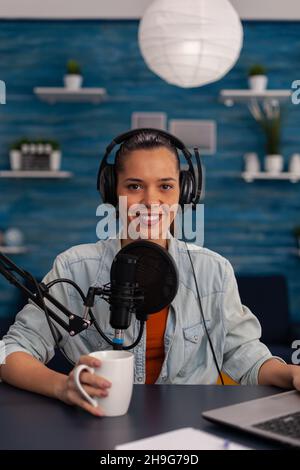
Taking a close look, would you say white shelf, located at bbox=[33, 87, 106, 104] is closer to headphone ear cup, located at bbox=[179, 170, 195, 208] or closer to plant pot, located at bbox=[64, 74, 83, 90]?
plant pot, located at bbox=[64, 74, 83, 90]

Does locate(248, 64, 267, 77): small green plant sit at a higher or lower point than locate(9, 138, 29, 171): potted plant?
higher

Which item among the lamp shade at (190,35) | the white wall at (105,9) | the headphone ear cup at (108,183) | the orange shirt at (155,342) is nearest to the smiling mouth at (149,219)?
the headphone ear cup at (108,183)

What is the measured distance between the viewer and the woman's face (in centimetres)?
145

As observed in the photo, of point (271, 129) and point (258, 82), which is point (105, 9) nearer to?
point (258, 82)

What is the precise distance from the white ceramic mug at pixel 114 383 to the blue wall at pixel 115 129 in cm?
323

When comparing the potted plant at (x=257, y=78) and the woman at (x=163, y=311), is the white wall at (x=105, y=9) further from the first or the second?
the woman at (x=163, y=311)

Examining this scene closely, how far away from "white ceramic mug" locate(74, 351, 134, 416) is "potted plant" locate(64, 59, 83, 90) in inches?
128

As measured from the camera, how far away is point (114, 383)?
0.96m

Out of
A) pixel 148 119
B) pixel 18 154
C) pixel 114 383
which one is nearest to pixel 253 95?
pixel 148 119

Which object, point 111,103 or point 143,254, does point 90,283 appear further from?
point 111,103

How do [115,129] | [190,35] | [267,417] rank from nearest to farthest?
[267,417] → [190,35] → [115,129]

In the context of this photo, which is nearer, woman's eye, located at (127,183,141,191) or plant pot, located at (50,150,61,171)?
woman's eye, located at (127,183,141,191)

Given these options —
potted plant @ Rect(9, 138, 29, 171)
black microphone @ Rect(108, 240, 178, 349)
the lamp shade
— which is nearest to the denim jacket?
black microphone @ Rect(108, 240, 178, 349)

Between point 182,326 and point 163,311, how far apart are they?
6cm
